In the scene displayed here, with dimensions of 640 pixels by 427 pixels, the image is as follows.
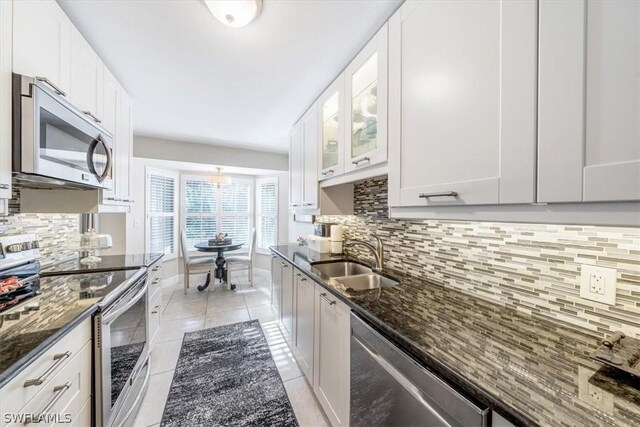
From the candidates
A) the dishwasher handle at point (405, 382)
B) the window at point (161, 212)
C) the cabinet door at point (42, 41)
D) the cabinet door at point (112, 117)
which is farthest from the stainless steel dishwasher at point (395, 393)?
the window at point (161, 212)

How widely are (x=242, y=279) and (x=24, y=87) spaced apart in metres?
4.09

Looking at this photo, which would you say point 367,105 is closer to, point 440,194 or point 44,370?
point 440,194

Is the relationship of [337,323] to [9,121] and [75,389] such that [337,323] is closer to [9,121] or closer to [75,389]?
[75,389]

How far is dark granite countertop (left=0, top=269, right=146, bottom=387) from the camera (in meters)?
0.74

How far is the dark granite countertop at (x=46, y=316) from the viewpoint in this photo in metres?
0.74

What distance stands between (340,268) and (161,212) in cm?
369

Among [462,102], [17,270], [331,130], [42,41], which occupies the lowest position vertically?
[17,270]

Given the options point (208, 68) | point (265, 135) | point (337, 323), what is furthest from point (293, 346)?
point (265, 135)

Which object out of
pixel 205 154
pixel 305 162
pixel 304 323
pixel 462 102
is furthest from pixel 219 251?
pixel 462 102

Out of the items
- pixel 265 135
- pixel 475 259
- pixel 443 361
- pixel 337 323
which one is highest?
pixel 265 135

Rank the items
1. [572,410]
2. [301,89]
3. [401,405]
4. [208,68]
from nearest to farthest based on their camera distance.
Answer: [572,410] → [401,405] → [208,68] → [301,89]

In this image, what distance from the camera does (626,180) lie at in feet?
1.81

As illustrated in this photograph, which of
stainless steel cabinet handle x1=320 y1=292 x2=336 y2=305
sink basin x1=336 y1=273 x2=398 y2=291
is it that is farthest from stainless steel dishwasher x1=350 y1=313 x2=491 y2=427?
sink basin x1=336 y1=273 x2=398 y2=291

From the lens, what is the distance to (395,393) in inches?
35.5
